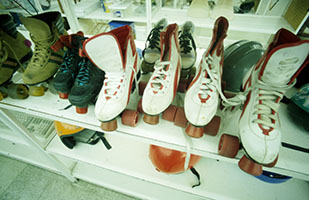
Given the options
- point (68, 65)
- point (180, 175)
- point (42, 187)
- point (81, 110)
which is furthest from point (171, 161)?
point (42, 187)

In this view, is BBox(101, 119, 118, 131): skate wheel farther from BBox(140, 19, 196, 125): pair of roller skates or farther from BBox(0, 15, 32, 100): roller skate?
BBox(0, 15, 32, 100): roller skate

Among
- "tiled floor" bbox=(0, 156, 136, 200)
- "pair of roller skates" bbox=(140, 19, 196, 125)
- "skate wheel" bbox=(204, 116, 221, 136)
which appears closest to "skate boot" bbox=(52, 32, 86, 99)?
"pair of roller skates" bbox=(140, 19, 196, 125)

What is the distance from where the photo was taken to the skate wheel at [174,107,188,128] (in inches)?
16.2

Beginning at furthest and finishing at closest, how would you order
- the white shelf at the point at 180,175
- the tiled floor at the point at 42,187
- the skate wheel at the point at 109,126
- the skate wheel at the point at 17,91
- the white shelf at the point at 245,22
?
1. the white shelf at the point at 245,22
2. the tiled floor at the point at 42,187
3. the white shelf at the point at 180,175
4. the skate wheel at the point at 17,91
5. the skate wheel at the point at 109,126

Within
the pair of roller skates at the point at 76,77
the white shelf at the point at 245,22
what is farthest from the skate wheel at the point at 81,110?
the white shelf at the point at 245,22

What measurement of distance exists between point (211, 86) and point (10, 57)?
688 mm

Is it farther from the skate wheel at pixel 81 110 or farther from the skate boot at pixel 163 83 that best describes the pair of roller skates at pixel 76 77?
the skate boot at pixel 163 83

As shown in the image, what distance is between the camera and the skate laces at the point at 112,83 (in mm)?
406

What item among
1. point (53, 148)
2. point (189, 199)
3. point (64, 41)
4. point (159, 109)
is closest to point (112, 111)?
point (159, 109)

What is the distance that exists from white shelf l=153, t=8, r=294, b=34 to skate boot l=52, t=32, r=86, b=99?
911 millimetres

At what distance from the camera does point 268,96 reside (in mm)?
344

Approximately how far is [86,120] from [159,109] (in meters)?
0.23

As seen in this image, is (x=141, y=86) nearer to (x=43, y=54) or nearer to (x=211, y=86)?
(x=211, y=86)

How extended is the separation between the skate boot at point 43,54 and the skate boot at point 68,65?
58mm
